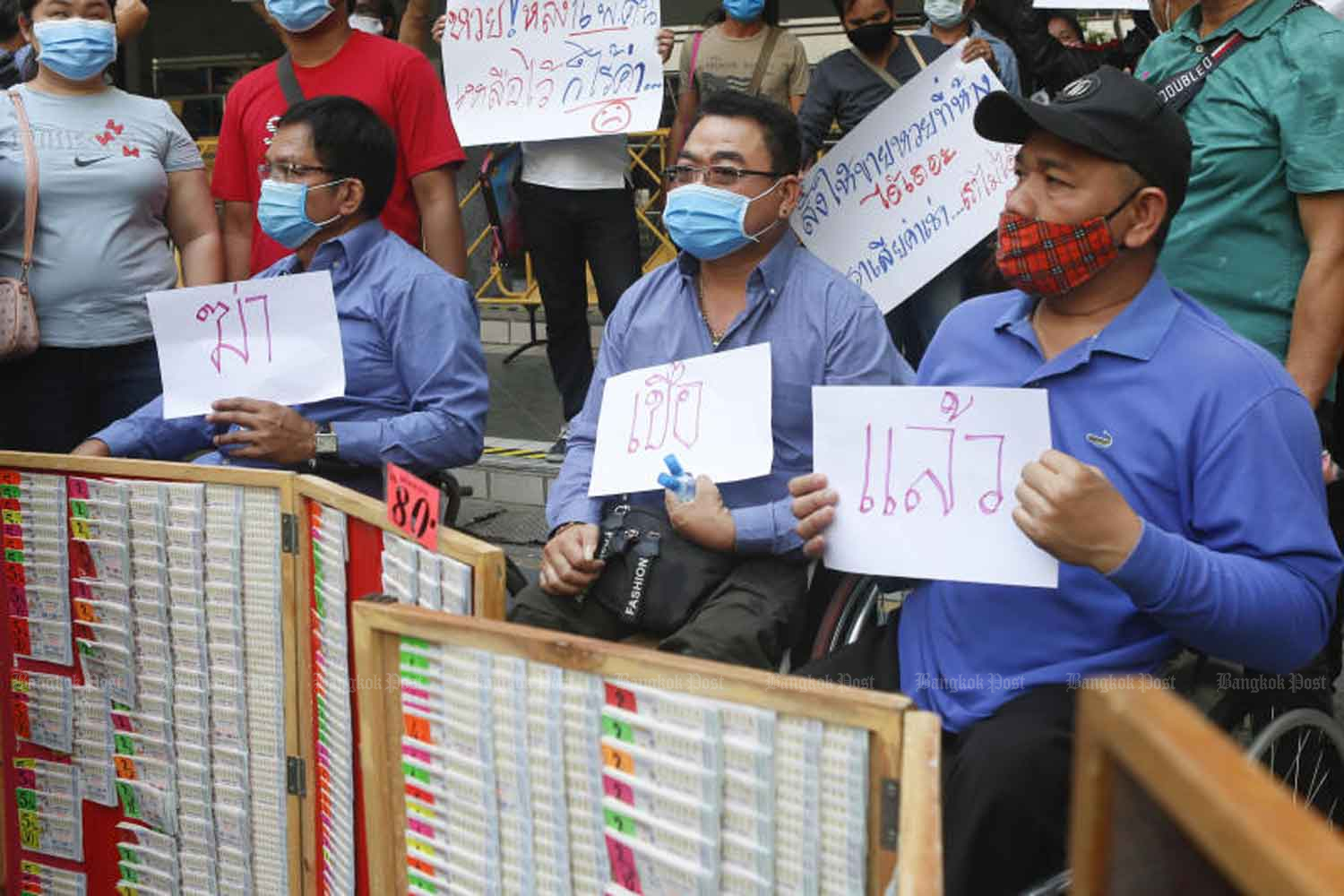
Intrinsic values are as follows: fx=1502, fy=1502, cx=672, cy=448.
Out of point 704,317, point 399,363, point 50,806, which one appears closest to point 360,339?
point 399,363

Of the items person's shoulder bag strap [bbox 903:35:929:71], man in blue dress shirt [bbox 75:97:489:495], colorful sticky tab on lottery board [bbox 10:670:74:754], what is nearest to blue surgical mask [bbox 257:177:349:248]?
man in blue dress shirt [bbox 75:97:489:495]

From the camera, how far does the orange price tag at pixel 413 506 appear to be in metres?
2.34

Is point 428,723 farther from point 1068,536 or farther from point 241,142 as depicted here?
point 241,142

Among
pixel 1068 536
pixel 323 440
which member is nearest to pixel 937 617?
pixel 1068 536

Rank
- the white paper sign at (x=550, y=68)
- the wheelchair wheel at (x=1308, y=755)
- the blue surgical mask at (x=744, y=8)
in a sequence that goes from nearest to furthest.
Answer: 1. the wheelchair wheel at (x=1308, y=755)
2. the white paper sign at (x=550, y=68)
3. the blue surgical mask at (x=744, y=8)

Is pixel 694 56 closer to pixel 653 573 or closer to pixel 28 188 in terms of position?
pixel 28 188

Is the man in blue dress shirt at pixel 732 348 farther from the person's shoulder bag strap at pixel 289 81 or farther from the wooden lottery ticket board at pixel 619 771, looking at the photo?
the person's shoulder bag strap at pixel 289 81

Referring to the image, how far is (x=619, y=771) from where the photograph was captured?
5.97 feet

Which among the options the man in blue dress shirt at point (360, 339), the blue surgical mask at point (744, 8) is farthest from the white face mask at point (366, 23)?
the man in blue dress shirt at point (360, 339)

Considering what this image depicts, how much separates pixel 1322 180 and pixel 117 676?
8.37ft

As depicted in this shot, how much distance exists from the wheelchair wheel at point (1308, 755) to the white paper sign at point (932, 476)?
46 centimetres

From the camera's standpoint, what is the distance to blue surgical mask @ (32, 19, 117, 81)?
399 cm

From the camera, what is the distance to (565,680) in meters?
1.84

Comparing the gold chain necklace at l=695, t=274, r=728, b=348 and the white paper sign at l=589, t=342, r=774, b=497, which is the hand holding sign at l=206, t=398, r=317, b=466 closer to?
the white paper sign at l=589, t=342, r=774, b=497
